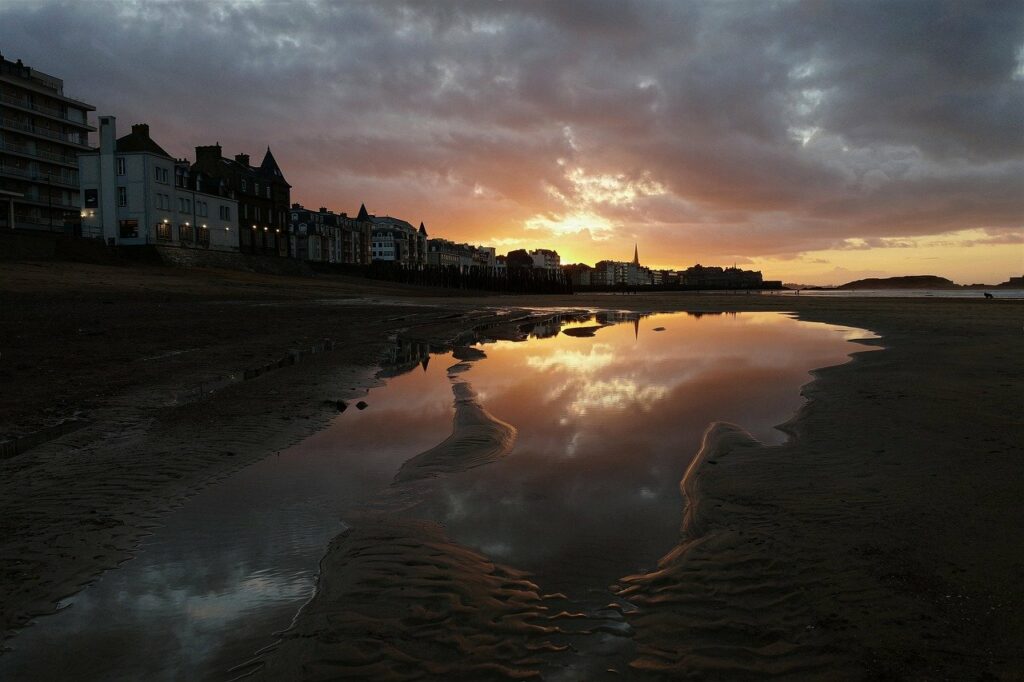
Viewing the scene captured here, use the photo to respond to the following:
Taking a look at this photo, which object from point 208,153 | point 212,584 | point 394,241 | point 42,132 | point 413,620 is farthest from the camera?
point 394,241

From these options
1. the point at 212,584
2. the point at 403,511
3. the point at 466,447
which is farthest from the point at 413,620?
the point at 466,447

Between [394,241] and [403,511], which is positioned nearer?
[403,511]

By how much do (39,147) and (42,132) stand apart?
1691 millimetres

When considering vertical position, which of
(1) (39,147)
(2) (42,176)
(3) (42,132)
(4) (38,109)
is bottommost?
(2) (42,176)

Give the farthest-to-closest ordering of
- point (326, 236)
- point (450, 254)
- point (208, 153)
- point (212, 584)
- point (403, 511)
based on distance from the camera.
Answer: point (450, 254), point (326, 236), point (208, 153), point (403, 511), point (212, 584)

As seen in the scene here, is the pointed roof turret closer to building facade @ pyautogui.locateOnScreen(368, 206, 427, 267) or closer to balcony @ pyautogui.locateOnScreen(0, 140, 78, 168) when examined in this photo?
balcony @ pyautogui.locateOnScreen(0, 140, 78, 168)

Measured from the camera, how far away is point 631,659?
9.56 feet

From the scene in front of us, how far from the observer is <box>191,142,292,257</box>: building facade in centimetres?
7012

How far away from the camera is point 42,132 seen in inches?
2403

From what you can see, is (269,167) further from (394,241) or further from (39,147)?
(394,241)

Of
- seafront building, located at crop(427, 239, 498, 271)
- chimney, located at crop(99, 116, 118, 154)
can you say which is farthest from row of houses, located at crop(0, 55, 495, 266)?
seafront building, located at crop(427, 239, 498, 271)

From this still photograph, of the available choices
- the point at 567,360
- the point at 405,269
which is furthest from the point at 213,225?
the point at 567,360

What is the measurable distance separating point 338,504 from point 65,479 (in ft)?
8.97

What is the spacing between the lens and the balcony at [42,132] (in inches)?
2283
